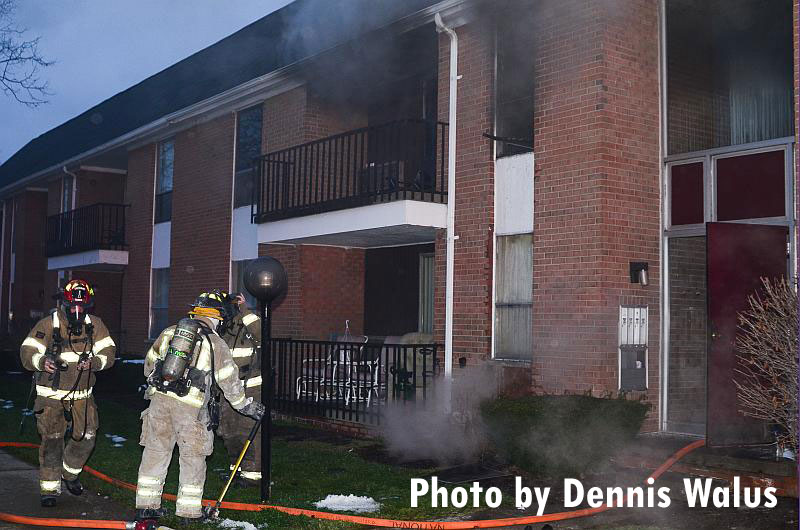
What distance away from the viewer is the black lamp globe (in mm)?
6863

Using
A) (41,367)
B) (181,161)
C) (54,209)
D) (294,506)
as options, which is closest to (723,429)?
(294,506)

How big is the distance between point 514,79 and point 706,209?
2.85 metres

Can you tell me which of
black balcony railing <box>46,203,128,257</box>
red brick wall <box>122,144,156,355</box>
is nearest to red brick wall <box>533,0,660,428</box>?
red brick wall <box>122,144,156,355</box>

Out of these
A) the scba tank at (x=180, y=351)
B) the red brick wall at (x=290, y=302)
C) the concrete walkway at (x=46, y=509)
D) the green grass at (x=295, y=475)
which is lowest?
the concrete walkway at (x=46, y=509)

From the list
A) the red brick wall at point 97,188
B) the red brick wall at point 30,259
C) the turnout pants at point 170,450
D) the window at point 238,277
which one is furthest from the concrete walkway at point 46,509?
the red brick wall at point 30,259

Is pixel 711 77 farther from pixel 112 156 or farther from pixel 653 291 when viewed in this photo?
pixel 112 156

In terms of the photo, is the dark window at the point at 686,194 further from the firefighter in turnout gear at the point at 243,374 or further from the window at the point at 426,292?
the firefighter in turnout gear at the point at 243,374

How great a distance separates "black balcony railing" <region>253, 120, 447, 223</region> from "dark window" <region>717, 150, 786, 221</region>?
346 centimetres

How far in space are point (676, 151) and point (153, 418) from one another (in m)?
6.43

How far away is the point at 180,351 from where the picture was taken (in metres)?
5.91

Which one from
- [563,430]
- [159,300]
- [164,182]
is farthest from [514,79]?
[159,300]

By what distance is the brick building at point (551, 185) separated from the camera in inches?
348

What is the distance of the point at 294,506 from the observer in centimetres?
668

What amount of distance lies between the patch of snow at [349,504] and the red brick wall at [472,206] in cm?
361
